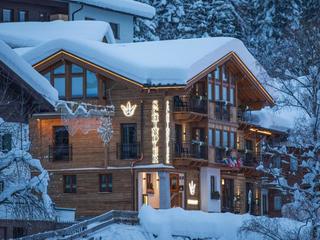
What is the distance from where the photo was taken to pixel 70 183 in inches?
2056

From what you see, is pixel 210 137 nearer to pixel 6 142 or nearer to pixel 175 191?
pixel 175 191

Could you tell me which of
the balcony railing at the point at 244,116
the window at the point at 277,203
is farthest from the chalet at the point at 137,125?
the window at the point at 277,203

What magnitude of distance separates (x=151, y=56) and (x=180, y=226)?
35.6ft

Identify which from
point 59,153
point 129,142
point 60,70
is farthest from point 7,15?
point 129,142

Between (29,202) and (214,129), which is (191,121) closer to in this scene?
(214,129)

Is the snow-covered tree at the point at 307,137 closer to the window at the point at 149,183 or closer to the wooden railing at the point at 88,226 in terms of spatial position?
the wooden railing at the point at 88,226

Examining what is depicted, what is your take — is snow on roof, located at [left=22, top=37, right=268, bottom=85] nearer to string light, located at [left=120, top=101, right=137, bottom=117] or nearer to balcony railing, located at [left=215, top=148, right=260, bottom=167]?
string light, located at [left=120, top=101, right=137, bottom=117]

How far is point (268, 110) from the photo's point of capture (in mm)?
63000

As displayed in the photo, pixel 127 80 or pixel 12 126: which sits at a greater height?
pixel 127 80

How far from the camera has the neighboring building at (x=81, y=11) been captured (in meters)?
64.6

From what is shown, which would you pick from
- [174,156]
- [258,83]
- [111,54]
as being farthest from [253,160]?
[111,54]

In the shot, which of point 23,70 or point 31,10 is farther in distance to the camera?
point 31,10

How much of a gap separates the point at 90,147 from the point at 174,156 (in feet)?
13.4

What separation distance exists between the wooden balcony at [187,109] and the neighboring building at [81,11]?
1537cm
